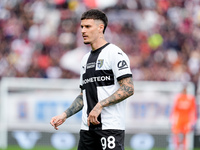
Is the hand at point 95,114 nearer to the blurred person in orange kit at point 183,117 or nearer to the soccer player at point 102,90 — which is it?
the soccer player at point 102,90

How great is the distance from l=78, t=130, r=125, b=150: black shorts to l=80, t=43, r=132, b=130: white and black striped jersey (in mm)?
50

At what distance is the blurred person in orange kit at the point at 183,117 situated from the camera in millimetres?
11461

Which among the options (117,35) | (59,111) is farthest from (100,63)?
(117,35)

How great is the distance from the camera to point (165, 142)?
12117 millimetres

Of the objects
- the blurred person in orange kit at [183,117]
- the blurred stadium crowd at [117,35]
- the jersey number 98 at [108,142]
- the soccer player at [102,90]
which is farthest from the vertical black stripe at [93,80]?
the blurred stadium crowd at [117,35]

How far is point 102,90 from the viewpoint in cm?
448

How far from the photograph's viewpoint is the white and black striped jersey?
436 centimetres

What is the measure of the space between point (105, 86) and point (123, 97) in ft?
0.84

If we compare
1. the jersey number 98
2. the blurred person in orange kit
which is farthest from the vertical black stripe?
the blurred person in orange kit

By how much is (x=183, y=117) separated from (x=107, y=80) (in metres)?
7.43

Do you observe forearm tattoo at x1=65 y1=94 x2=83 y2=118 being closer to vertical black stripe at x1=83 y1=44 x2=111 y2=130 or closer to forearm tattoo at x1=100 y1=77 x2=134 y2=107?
vertical black stripe at x1=83 y1=44 x2=111 y2=130

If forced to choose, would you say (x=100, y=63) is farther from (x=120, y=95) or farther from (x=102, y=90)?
(x=120, y=95)

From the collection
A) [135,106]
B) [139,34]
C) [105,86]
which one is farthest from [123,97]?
[139,34]

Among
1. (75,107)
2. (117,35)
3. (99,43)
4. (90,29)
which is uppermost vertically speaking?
(117,35)
